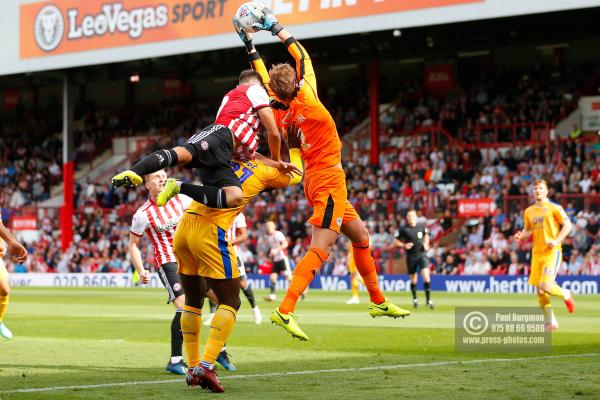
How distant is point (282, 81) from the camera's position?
35.6 feet

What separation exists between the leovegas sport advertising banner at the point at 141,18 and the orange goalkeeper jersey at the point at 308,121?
78.8ft

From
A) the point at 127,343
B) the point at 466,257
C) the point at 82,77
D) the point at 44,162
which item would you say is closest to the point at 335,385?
the point at 127,343

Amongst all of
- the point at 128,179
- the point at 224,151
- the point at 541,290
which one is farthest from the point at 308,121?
the point at 541,290

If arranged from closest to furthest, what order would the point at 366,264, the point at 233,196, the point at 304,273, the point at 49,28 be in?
the point at 233,196
the point at 304,273
the point at 366,264
the point at 49,28

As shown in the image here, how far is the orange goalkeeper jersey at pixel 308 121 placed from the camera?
36.7ft

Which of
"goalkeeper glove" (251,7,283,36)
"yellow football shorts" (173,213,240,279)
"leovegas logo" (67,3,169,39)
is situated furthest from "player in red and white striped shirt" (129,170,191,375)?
"leovegas logo" (67,3,169,39)

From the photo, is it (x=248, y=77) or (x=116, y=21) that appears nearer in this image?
(x=248, y=77)

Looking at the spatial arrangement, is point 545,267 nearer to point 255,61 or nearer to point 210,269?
point 255,61

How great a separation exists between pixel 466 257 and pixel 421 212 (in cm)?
313

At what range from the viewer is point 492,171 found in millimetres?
36188

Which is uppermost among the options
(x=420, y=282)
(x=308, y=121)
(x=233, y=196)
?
(x=308, y=121)

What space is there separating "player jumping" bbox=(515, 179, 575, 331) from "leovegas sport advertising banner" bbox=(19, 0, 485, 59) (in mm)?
18003

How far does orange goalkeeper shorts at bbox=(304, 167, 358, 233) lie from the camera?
36.6 ft

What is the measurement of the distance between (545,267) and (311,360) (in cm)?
590
